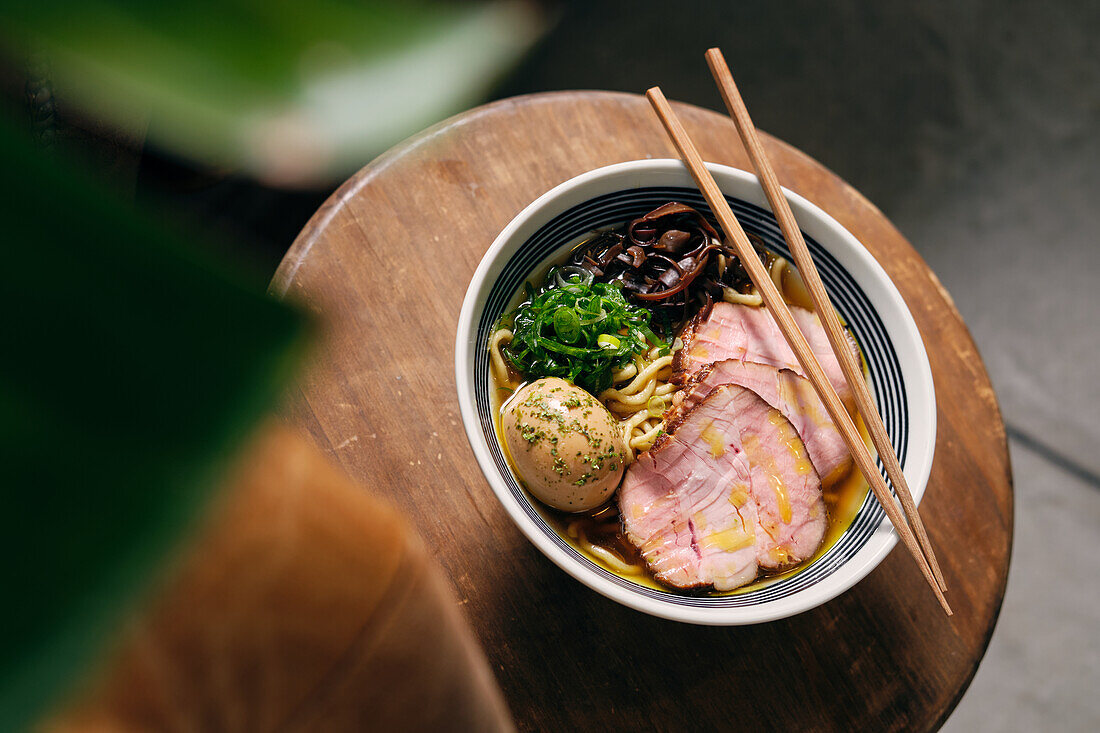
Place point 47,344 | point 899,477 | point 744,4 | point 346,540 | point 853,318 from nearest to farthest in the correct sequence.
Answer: point 47,344, point 346,540, point 899,477, point 853,318, point 744,4

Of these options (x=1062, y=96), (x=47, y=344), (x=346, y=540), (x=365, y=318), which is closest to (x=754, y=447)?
(x=365, y=318)

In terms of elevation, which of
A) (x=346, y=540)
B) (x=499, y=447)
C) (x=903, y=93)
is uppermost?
(x=346, y=540)

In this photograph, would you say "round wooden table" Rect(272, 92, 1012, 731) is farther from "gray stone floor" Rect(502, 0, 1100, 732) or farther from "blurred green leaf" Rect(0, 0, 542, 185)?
"gray stone floor" Rect(502, 0, 1100, 732)

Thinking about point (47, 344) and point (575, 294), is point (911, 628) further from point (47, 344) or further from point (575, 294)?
point (47, 344)

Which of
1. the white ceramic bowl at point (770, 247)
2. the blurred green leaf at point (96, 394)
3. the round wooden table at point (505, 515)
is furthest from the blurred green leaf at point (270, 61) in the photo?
the round wooden table at point (505, 515)

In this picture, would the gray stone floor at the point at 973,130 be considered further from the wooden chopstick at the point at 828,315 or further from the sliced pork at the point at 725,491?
the sliced pork at the point at 725,491

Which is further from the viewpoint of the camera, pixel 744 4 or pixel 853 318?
pixel 744 4

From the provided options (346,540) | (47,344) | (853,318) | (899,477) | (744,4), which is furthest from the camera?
(744,4)
